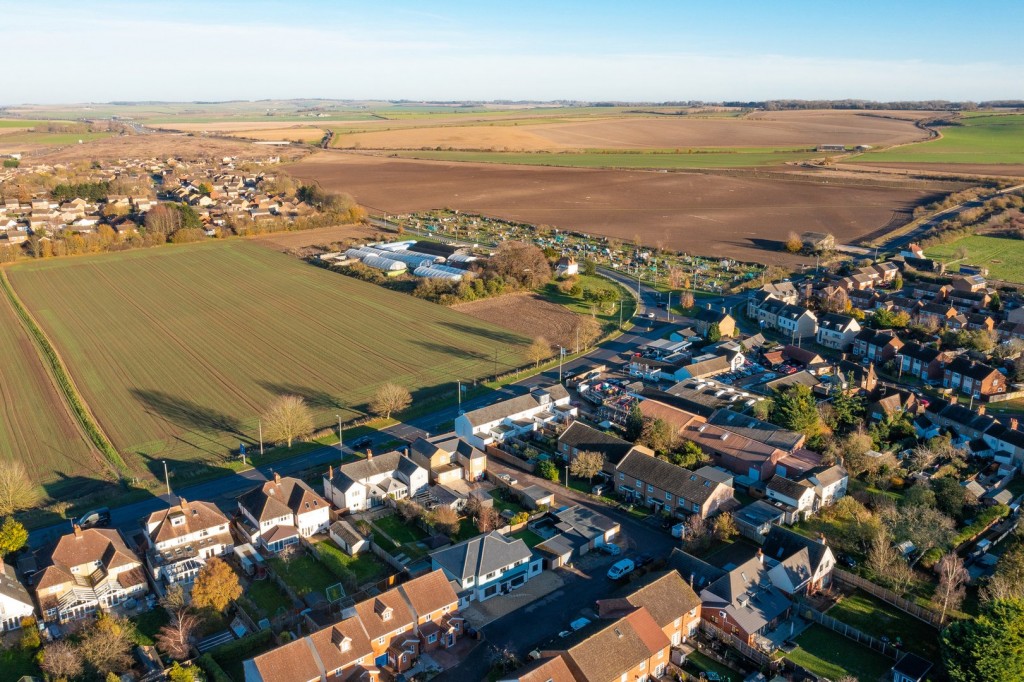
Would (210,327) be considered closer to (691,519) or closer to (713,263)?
(691,519)

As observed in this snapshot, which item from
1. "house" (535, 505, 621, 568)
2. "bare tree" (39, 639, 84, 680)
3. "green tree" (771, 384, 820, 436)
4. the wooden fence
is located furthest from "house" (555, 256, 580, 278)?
"bare tree" (39, 639, 84, 680)

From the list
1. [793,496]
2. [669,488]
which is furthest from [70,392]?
[793,496]

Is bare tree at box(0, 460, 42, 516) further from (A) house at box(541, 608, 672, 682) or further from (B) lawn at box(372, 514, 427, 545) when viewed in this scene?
(A) house at box(541, 608, 672, 682)

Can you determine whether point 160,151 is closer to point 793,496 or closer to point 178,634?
point 178,634

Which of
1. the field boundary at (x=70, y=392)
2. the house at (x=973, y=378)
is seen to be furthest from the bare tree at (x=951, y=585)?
the field boundary at (x=70, y=392)

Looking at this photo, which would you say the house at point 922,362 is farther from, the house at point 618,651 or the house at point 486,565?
the house at point 618,651

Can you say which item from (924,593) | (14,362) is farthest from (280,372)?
(924,593)
